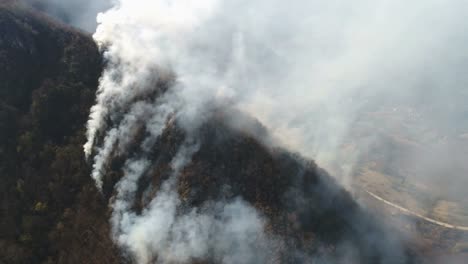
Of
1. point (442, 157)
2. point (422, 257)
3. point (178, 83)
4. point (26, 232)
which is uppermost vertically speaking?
point (442, 157)

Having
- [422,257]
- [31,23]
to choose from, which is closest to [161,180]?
[31,23]

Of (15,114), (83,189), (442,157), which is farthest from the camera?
(442,157)

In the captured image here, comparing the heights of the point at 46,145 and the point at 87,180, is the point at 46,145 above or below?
above

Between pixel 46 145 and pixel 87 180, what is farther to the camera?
pixel 46 145

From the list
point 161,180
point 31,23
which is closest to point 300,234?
point 161,180

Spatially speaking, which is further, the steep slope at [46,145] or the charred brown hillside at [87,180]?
the charred brown hillside at [87,180]

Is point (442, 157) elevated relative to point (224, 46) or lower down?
elevated

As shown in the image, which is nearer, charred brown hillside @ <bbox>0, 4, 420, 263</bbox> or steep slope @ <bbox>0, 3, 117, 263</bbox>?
steep slope @ <bbox>0, 3, 117, 263</bbox>

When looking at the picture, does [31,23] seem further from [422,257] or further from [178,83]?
[422,257]

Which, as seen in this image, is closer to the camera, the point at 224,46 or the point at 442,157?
the point at 224,46

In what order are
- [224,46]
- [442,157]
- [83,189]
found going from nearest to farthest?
[83,189]
[224,46]
[442,157]
